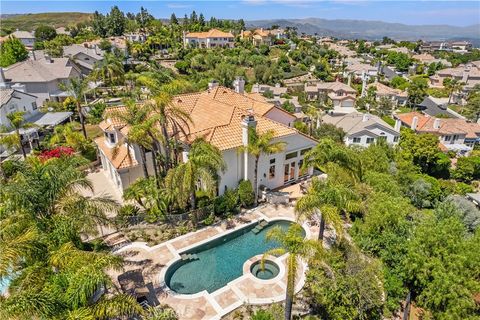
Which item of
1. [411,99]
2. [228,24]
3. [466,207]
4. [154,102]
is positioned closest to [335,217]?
[154,102]

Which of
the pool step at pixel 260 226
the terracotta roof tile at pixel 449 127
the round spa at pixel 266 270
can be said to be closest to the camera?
the round spa at pixel 266 270

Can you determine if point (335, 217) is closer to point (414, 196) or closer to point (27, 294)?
point (27, 294)

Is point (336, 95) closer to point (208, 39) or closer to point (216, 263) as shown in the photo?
point (216, 263)

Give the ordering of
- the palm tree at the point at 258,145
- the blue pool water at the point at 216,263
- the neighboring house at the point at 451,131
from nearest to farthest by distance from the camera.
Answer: the blue pool water at the point at 216,263 < the palm tree at the point at 258,145 < the neighboring house at the point at 451,131

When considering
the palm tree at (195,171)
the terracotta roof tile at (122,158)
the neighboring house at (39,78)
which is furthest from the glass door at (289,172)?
the neighboring house at (39,78)

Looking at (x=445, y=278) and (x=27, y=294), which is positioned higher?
(x=27, y=294)

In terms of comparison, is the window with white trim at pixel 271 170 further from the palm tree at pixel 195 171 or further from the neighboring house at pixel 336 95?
the neighboring house at pixel 336 95

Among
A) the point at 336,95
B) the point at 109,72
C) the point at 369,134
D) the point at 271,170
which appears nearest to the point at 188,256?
the point at 271,170

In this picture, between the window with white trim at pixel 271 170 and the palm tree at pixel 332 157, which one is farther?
the window with white trim at pixel 271 170
